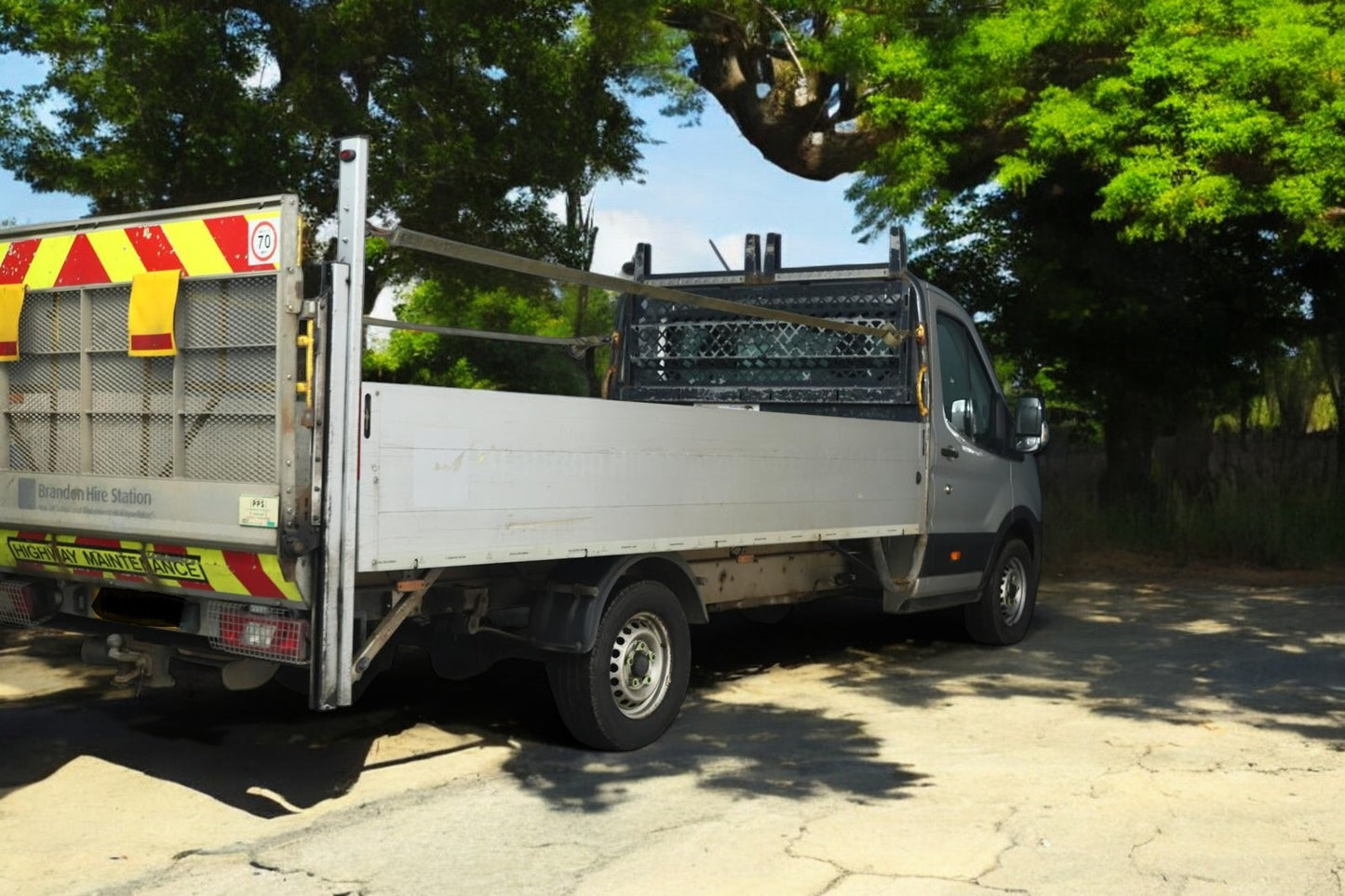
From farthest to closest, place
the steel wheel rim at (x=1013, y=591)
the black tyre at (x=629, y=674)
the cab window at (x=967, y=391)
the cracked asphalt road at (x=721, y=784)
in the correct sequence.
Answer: the steel wheel rim at (x=1013, y=591) < the cab window at (x=967, y=391) < the black tyre at (x=629, y=674) < the cracked asphalt road at (x=721, y=784)

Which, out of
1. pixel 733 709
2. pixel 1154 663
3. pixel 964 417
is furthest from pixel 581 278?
pixel 1154 663

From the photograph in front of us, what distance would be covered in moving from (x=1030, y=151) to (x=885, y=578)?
A: 768 centimetres

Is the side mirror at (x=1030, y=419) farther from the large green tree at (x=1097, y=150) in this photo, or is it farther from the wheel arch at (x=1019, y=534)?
the large green tree at (x=1097, y=150)

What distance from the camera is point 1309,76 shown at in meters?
13.6

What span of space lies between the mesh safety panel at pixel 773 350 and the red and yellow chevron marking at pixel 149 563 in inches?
181

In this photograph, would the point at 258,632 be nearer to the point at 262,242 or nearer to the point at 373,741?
the point at 262,242

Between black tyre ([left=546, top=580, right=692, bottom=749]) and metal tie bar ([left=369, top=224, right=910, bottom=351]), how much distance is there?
145 cm

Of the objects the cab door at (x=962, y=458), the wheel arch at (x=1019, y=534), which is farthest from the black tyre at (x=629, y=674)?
the wheel arch at (x=1019, y=534)

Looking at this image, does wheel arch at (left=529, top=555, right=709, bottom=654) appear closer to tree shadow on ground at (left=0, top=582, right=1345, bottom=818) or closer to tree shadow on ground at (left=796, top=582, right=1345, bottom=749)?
tree shadow on ground at (left=0, top=582, right=1345, bottom=818)

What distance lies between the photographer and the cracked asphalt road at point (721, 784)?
16.4 feet

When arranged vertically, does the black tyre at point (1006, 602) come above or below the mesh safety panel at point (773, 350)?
below

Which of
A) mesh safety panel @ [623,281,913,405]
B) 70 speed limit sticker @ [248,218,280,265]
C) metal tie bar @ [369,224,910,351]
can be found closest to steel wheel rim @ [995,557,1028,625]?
mesh safety panel @ [623,281,913,405]

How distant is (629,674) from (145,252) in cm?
283

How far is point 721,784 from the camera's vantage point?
20.3 ft
